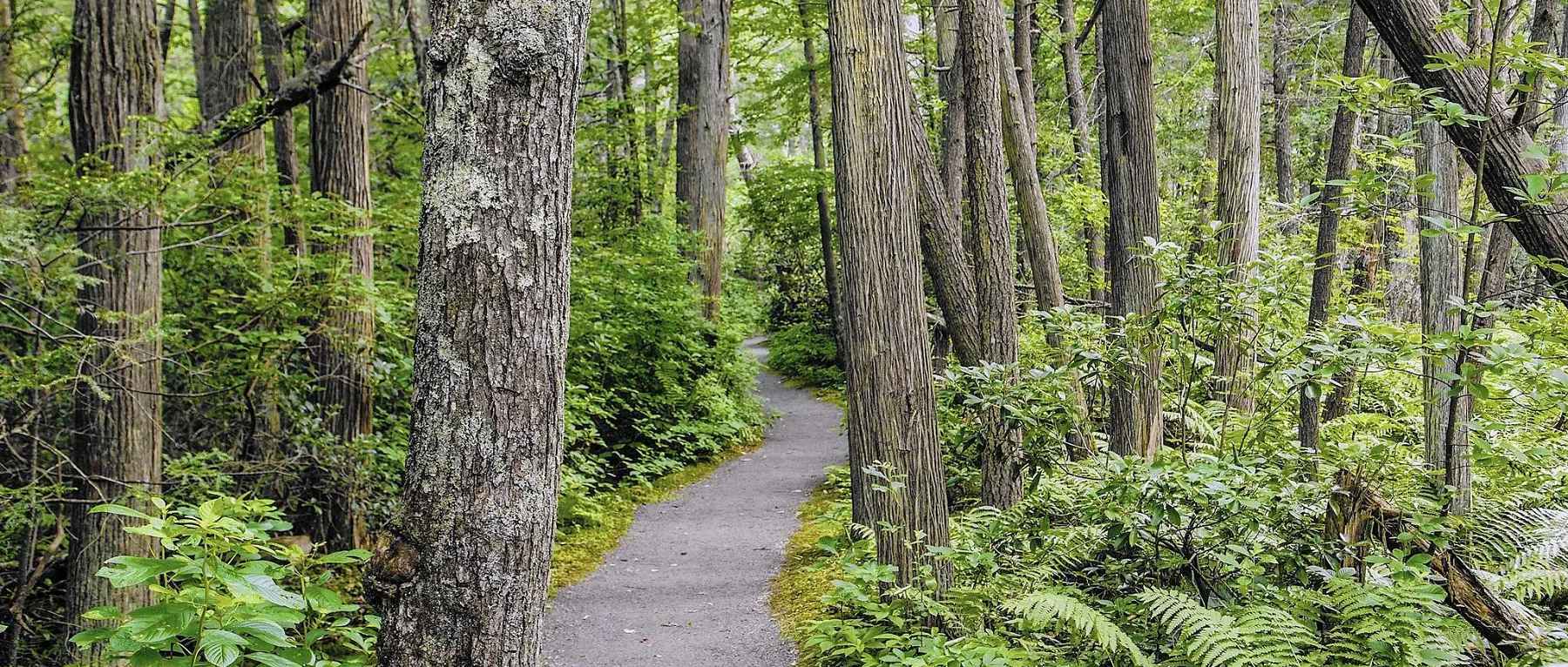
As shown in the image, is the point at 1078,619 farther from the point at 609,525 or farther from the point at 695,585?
the point at 609,525

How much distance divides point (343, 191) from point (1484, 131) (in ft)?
25.7

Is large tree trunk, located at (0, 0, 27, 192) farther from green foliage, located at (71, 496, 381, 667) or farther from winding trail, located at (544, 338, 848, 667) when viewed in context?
green foliage, located at (71, 496, 381, 667)

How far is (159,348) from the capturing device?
21.4ft

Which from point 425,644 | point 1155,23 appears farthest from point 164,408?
point 1155,23

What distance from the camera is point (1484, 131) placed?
371cm

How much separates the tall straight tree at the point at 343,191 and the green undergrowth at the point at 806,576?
363 centimetres

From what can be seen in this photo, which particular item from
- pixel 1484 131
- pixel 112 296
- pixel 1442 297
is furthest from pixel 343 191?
pixel 1442 297

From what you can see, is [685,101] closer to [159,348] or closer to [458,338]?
[159,348]

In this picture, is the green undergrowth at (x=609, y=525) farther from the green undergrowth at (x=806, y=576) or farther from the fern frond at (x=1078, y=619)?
the fern frond at (x=1078, y=619)

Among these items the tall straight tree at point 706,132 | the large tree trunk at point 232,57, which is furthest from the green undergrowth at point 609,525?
the large tree trunk at point 232,57

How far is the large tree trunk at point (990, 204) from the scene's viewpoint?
739 cm

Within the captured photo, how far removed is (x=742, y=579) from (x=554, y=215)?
585cm

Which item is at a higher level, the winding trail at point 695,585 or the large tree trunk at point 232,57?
the large tree trunk at point 232,57

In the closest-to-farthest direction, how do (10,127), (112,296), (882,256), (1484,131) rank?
(1484,131) → (882,256) → (112,296) → (10,127)
